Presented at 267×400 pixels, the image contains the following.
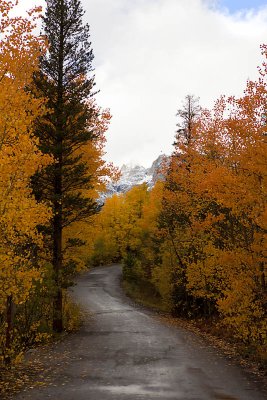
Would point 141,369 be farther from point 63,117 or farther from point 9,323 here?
point 63,117

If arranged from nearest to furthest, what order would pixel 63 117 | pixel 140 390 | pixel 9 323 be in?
pixel 140 390
pixel 9 323
pixel 63 117

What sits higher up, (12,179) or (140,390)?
(12,179)

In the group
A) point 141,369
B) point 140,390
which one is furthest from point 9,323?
point 140,390

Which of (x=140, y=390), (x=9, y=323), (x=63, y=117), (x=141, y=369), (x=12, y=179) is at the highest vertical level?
(x=63, y=117)

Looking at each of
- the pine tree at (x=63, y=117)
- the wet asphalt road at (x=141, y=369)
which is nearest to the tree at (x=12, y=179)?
the wet asphalt road at (x=141, y=369)

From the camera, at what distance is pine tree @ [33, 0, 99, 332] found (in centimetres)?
1727

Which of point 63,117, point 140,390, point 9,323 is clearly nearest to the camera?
point 140,390

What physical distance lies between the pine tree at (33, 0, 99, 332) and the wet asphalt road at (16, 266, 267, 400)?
3.29 m

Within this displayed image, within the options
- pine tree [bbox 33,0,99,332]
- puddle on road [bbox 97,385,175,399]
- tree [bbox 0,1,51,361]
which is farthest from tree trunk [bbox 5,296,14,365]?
pine tree [bbox 33,0,99,332]

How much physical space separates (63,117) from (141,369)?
10712 millimetres

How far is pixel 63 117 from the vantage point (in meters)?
17.1

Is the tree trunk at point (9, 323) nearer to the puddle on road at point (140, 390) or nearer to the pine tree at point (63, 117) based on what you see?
the puddle on road at point (140, 390)

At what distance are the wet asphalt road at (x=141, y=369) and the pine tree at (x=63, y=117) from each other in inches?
130

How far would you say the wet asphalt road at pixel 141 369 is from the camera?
29.1 feet
